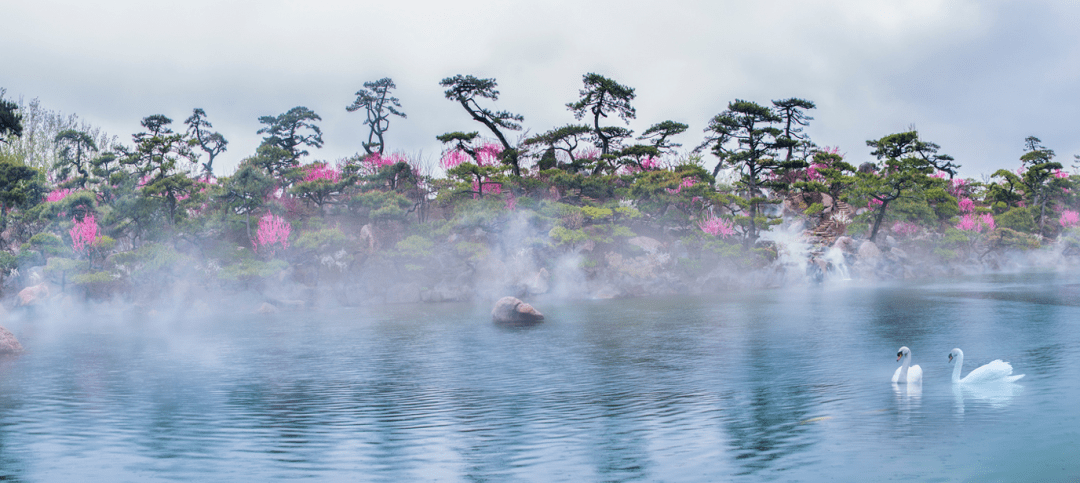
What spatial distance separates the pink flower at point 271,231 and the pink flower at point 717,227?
73.1 ft

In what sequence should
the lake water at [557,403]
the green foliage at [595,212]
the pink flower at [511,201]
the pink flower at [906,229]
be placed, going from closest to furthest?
the lake water at [557,403]
the green foliage at [595,212]
the pink flower at [511,201]
the pink flower at [906,229]

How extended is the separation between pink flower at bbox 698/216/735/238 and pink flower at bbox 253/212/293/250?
22.3 m

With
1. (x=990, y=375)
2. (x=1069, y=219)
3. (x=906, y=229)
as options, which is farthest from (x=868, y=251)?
(x=990, y=375)

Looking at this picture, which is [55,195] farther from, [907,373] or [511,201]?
[907,373]

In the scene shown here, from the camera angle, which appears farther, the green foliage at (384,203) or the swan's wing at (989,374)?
the green foliage at (384,203)

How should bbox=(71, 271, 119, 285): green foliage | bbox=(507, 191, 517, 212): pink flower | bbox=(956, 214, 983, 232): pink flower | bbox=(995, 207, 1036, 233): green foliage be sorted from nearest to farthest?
bbox=(71, 271, 119, 285): green foliage, bbox=(507, 191, 517, 212): pink flower, bbox=(995, 207, 1036, 233): green foliage, bbox=(956, 214, 983, 232): pink flower

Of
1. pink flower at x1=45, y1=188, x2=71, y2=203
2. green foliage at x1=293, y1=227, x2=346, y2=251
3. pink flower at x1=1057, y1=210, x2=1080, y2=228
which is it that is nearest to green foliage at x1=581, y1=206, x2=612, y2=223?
green foliage at x1=293, y1=227, x2=346, y2=251

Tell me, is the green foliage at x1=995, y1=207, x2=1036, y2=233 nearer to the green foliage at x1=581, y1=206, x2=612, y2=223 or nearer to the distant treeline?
the distant treeline

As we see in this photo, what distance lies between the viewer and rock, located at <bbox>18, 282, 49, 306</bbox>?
96.0ft

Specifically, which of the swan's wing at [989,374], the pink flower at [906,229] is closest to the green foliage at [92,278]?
the swan's wing at [989,374]

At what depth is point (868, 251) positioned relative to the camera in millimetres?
40844

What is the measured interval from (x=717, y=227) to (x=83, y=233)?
31446mm

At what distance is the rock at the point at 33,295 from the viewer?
2927 centimetres

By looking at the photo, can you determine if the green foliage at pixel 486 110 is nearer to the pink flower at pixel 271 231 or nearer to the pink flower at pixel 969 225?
the pink flower at pixel 271 231
